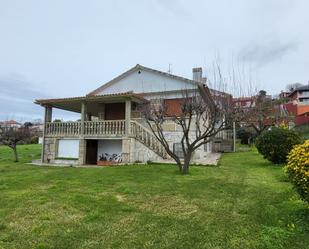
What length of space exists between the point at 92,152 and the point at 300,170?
1398 cm

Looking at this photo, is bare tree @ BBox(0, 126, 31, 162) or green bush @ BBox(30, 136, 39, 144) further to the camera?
green bush @ BBox(30, 136, 39, 144)

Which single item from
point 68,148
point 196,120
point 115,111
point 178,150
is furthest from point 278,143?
point 68,148

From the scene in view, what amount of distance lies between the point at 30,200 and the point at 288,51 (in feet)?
61.6

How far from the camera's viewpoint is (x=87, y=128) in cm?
1677

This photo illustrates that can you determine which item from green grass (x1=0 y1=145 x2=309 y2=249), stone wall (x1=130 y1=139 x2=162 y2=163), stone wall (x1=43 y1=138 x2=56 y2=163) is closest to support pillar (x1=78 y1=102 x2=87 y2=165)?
stone wall (x1=43 y1=138 x2=56 y2=163)

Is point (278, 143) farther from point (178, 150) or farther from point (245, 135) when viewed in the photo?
point (245, 135)

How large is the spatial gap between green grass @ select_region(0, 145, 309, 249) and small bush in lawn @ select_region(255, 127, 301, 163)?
14.9ft

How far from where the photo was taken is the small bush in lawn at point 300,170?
4.98 m

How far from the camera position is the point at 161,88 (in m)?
19.0

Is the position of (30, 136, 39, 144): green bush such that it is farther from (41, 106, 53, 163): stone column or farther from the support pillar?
the support pillar

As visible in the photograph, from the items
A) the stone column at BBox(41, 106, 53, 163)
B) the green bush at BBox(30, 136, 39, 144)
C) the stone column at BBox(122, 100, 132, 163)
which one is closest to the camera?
the stone column at BBox(122, 100, 132, 163)

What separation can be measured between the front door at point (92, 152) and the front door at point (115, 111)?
7.96 ft

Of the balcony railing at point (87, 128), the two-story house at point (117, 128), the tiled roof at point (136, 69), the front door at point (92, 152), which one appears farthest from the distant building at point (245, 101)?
the front door at point (92, 152)

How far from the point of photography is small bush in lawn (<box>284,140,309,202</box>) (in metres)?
4.98
